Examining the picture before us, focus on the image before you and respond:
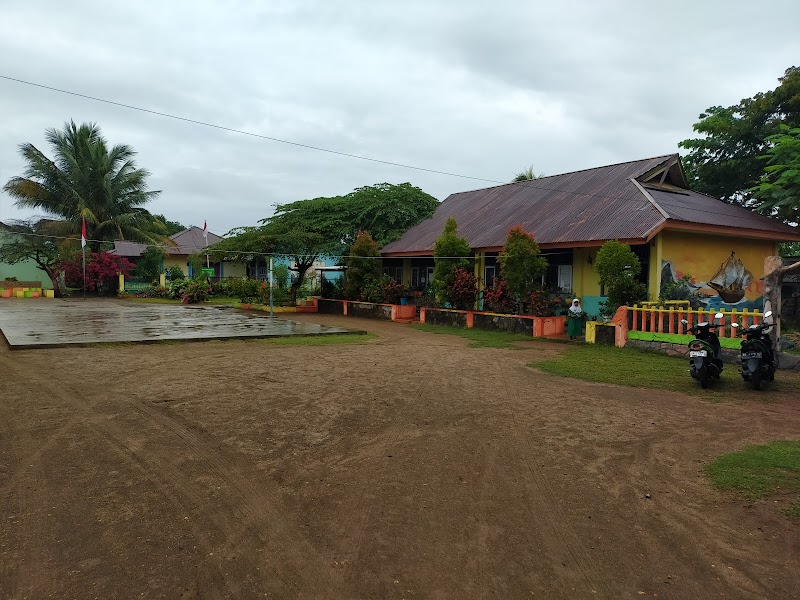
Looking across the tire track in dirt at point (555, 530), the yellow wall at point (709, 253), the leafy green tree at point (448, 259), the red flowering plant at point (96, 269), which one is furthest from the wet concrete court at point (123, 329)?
the red flowering plant at point (96, 269)

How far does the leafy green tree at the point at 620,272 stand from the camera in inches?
493

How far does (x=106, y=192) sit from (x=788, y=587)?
113 ft

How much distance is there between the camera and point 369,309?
21.0 meters

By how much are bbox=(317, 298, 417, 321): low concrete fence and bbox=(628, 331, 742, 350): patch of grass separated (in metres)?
9.10

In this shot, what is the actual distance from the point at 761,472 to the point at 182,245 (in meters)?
44.0

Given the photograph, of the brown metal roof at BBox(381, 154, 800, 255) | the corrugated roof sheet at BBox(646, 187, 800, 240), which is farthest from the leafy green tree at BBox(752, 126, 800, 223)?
the brown metal roof at BBox(381, 154, 800, 255)

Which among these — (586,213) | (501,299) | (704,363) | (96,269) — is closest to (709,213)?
(586,213)

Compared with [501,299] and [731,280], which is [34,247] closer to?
[501,299]

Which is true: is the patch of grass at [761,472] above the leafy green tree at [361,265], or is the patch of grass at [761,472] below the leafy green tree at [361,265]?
below

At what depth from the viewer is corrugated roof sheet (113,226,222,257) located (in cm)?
3962

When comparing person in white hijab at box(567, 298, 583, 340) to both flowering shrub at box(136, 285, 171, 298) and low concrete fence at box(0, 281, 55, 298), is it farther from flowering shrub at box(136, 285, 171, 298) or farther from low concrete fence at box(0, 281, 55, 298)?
low concrete fence at box(0, 281, 55, 298)

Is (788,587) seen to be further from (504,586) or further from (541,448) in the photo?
(541,448)

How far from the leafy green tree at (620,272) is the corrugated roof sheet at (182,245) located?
28279mm

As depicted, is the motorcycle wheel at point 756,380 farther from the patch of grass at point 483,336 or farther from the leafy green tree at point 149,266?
the leafy green tree at point 149,266
